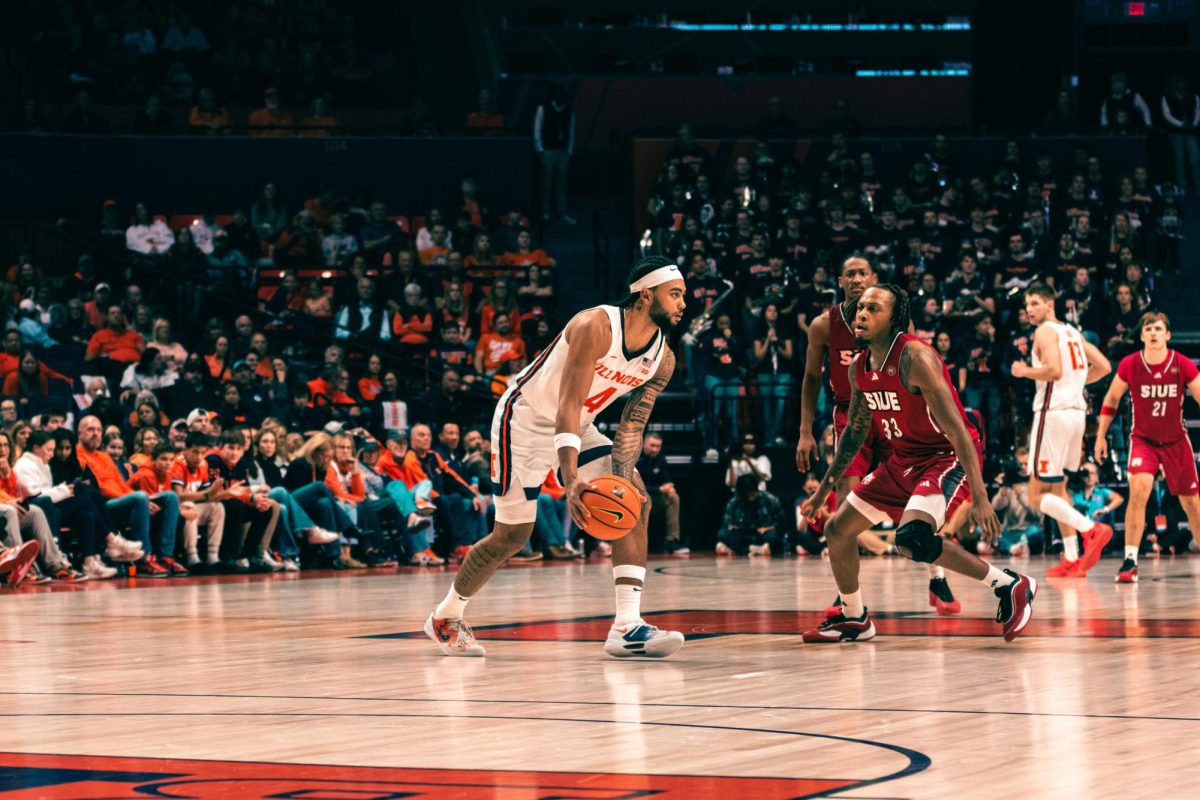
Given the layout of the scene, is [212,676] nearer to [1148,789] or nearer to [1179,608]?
[1148,789]

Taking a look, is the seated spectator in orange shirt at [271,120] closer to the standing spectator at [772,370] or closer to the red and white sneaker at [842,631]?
the standing spectator at [772,370]

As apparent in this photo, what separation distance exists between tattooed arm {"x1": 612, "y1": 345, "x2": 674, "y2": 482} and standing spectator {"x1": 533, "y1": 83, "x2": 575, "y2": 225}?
51.3ft

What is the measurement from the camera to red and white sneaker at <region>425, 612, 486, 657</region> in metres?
7.91

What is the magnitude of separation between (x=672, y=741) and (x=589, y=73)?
22984 millimetres

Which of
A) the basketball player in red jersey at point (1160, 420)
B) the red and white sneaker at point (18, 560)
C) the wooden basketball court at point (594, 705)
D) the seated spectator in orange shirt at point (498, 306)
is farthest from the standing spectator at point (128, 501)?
the basketball player in red jersey at point (1160, 420)

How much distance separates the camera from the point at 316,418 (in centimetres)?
1756

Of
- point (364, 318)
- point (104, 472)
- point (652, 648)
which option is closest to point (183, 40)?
point (364, 318)

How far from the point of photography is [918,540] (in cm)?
813

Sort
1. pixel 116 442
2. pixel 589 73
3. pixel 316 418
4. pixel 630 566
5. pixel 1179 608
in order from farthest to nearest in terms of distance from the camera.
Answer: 1. pixel 589 73
2. pixel 316 418
3. pixel 116 442
4. pixel 1179 608
5. pixel 630 566

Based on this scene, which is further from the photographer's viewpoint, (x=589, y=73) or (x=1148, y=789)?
(x=589, y=73)

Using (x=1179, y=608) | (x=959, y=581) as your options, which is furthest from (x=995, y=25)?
(x=1179, y=608)

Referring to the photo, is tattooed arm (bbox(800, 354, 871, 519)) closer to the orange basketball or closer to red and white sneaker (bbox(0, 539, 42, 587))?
the orange basketball

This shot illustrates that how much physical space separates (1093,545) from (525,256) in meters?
9.77

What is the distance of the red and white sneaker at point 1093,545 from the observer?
521 inches
